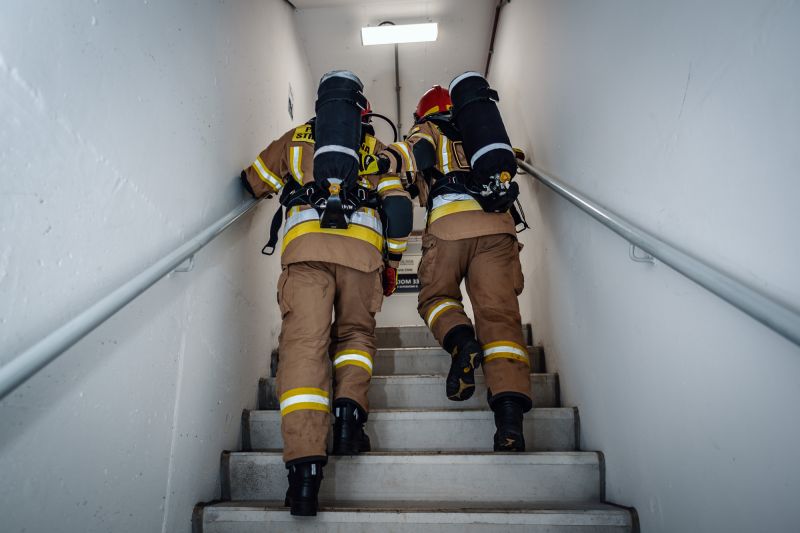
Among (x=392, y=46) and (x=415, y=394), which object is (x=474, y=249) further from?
(x=392, y=46)

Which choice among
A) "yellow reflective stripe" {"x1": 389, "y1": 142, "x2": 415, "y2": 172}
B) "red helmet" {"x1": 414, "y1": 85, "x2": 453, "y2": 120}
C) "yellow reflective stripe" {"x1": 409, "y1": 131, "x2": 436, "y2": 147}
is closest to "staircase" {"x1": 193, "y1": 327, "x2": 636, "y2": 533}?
"yellow reflective stripe" {"x1": 389, "y1": 142, "x2": 415, "y2": 172}

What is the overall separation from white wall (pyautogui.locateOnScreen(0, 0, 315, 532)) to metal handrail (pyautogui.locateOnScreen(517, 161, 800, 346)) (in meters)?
1.39

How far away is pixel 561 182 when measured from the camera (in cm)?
193

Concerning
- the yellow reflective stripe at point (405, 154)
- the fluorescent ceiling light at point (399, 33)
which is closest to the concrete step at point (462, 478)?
the yellow reflective stripe at point (405, 154)

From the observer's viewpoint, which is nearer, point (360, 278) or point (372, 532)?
point (372, 532)

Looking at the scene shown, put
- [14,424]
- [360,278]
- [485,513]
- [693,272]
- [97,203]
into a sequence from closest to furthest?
[14,424], [693,272], [97,203], [485,513], [360,278]

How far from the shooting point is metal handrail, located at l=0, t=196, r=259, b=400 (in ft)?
2.72

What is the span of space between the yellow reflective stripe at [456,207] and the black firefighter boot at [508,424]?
0.82 metres

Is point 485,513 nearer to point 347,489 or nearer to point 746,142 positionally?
point 347,489

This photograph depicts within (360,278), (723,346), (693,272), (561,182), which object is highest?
(561,182)

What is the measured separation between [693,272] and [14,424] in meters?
1.46

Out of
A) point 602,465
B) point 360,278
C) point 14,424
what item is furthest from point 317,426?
point 602,465

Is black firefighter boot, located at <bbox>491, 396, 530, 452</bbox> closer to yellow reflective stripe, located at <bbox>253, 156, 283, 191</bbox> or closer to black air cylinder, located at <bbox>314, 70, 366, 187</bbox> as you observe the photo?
black air cylinder, located at <bbox>314, 70, 366, 187</bbox>

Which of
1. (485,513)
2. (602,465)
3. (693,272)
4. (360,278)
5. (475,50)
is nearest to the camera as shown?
(693,272)
